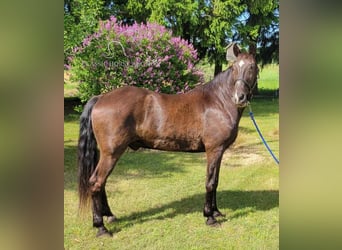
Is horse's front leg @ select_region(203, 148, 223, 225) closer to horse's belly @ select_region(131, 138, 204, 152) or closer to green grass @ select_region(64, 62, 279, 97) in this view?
horse's belly @ select_region(131, 138, 204, 152)

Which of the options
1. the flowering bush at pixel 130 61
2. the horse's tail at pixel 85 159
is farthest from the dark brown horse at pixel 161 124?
the flowering bush at pixel 130 61

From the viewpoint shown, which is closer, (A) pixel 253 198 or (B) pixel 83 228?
(B) pixel 83 228

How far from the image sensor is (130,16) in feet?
21.3

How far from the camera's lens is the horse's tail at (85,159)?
104 inches

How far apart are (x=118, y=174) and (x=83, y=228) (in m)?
1.43

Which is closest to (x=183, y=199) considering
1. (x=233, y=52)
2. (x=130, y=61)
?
(x=233, y=52)

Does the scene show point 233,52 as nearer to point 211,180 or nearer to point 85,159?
point 211,180

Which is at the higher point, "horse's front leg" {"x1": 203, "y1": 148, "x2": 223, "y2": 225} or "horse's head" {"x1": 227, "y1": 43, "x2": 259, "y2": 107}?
"horse's head" {"x1": 227, "y1": 43, "x2": 259, "y2": 107}

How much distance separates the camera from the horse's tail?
263 centimetres

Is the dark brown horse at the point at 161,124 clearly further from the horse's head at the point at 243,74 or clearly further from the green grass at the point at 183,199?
the green grass at the point at 183,199

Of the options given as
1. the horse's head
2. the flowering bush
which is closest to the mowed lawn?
the flowering bush
